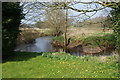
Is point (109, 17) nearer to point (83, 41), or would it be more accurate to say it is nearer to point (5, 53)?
point (5, 53)

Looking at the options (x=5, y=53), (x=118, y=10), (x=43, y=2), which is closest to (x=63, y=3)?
(x=43, y=2)

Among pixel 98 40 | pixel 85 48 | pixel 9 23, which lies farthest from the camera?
pixel 98 40

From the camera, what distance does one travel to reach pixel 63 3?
16.7 feet

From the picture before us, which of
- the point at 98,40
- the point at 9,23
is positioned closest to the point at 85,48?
the point at 98,40

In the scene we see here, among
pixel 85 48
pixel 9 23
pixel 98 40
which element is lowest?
pixel 85 48

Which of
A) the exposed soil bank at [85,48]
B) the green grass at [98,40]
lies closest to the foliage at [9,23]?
the exposed soil bank at [85,48]

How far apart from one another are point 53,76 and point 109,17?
3302 millimetres

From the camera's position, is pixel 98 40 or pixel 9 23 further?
pixel 98 40

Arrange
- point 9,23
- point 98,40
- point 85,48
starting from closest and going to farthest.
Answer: point 9,23
point 85,48
point 98,40

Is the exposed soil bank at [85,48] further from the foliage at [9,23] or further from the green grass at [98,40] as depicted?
the foliage at [9,23]

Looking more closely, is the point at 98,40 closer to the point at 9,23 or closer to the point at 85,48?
the point at 85,48

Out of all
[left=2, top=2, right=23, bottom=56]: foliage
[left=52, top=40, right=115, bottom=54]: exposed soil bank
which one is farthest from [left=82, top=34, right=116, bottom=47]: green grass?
[left=2, top=2, right=23, bottom=56]: foliage

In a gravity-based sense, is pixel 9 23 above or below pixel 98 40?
above

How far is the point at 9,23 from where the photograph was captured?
916cm
